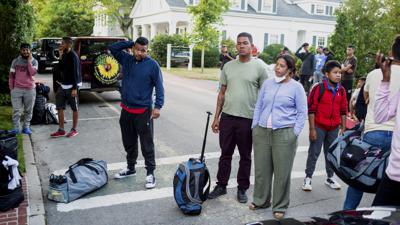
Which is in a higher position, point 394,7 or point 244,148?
point 394,7

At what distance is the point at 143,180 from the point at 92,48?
25.5 ft

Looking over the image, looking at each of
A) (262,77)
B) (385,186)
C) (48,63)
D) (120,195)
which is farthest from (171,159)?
(48,63)

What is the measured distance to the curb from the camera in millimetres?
4698

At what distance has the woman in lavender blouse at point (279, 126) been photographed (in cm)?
467

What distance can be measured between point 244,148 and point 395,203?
2.27 meters

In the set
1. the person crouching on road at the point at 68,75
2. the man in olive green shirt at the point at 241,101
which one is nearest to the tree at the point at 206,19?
the person crouching on road at the point at 68,75

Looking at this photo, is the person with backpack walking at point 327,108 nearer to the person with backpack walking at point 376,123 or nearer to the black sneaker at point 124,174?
the person with backpack walking at point 376,123

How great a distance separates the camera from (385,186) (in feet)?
10.5

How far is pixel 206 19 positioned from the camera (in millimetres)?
26125

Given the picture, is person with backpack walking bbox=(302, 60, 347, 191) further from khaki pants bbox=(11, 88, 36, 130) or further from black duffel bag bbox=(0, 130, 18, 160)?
khaki pants bbox=(11, 88, 36, 130)

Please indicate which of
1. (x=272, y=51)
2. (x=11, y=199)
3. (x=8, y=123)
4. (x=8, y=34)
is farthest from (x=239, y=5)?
(x=11, y=199)

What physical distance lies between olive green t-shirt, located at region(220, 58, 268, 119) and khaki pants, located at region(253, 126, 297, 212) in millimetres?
342

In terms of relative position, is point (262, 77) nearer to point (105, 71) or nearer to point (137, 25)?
point (105, 71)

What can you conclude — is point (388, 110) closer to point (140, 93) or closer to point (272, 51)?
Result: point (140, 93)
